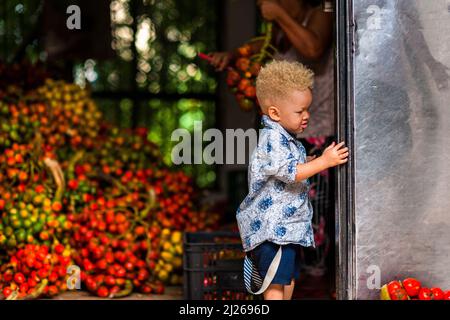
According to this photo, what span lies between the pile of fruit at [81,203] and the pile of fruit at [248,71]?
955 millimetres

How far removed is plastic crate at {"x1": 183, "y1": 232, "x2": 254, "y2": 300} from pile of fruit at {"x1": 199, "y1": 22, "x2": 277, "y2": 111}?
29.2 inches

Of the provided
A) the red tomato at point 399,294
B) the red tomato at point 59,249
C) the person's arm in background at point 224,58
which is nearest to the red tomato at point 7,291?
the red tomato at point 59,249

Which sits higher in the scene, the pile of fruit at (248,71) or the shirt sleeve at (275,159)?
the pile of fruit at (248,71)

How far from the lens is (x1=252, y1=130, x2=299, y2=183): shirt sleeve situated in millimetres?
3234

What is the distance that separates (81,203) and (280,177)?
1.84 meters

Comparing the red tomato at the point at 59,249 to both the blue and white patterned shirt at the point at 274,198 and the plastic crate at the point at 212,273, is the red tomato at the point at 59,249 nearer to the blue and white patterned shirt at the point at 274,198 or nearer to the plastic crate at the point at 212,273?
the plastic crate at the point at 212,273

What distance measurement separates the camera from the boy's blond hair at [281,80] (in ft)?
10.8

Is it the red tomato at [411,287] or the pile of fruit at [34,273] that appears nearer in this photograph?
the red tomato at [411,287]

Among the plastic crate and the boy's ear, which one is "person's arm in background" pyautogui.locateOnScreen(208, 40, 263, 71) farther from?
the boy's ear

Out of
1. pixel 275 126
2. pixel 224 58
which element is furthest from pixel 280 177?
pixel 224 58

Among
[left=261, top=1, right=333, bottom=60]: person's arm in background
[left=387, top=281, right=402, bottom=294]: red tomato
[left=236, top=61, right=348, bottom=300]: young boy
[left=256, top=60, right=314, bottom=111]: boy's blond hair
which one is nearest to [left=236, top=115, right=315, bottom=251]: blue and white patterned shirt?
[left=236, top=61, right=348, bottom=300]: young boy
